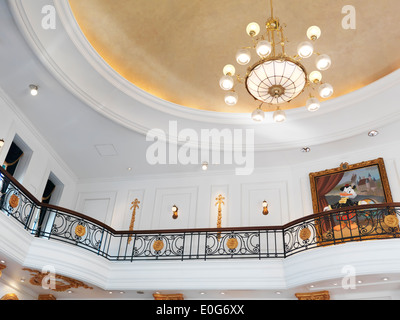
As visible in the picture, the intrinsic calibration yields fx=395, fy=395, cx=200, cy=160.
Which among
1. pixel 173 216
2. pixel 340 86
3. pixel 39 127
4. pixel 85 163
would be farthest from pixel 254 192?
pixel 39 127

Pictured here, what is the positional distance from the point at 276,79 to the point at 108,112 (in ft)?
15.9

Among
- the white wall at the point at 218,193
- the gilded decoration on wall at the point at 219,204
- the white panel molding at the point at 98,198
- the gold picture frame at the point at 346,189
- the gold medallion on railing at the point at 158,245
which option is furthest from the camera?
the white panel molding at the point at 98,198

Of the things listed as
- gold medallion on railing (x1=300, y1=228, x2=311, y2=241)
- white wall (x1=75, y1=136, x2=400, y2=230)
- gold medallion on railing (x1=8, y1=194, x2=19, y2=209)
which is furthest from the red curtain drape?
gold medallion on railing (x1=8, y1=194, x2=19, y2=209)

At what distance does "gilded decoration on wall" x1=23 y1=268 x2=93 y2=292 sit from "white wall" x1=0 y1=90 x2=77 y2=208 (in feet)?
8.10

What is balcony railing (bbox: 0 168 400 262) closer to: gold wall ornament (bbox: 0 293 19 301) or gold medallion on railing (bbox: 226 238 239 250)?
gold medallion on railing (bbox: 226 238 239 250)

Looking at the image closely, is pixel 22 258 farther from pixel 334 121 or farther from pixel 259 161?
pixel 334 121

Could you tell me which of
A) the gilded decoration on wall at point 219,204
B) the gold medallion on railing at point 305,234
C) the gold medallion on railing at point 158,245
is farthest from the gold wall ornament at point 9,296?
the gold medallion on railing at point 305,234

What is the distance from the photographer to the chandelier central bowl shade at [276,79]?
596cm

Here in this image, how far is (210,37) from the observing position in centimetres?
870

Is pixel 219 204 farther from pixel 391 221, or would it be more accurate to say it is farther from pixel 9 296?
pixel 9 296

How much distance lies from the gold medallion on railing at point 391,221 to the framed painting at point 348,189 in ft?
5.66

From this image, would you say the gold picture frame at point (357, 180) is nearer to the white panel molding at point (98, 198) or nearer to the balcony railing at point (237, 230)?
the balcony railing at point (237, 230)
